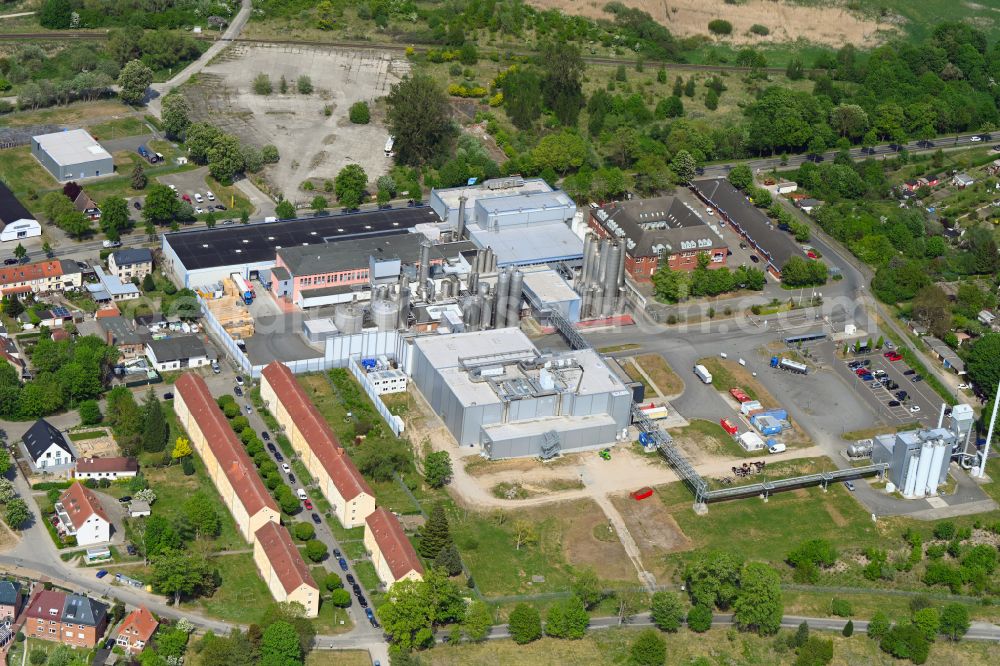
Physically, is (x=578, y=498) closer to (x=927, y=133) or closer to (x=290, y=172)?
(x=290, y=172)

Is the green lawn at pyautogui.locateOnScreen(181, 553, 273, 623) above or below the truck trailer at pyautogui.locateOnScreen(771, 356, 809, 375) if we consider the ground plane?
below

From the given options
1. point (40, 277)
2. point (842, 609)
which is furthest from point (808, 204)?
point (40, 277)

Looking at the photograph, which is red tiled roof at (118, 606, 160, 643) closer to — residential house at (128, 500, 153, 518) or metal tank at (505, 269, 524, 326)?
residential house at (128, 500, 153, 518)

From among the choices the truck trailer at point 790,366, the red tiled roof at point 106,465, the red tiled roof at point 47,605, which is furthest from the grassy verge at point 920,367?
the red tiled roof at point 47,605

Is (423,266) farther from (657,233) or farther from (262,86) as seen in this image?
(262,86)

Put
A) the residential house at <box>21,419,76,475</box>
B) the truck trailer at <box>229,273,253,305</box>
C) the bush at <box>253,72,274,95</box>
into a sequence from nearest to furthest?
the residential house at <box>21,419,76,475</box> < the truck trailer at <box>229,273,253,305</box> < the bush at <box>253,72,274,95</box>

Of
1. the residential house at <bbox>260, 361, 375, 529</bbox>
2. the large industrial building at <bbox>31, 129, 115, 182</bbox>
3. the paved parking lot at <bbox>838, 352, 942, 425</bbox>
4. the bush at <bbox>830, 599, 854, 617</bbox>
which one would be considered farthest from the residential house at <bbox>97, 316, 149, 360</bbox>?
the paved parking lot at <bbox>838, 352, 942, 425</bbox>

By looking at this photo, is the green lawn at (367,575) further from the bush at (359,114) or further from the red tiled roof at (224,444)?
the bush at (359,114)
